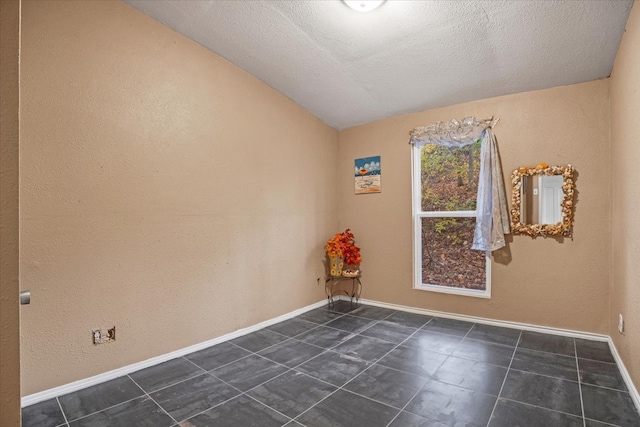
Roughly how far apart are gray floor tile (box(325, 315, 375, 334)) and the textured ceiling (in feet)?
8.40

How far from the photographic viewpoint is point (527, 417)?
1874 millimetres

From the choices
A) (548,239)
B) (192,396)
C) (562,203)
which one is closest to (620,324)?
(548,239)

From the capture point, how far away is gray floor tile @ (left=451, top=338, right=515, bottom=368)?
2.61m

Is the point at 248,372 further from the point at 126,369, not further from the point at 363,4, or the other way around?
the point at 363,4

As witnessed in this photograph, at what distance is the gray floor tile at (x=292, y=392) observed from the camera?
79.1 inches

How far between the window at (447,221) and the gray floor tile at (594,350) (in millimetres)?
863

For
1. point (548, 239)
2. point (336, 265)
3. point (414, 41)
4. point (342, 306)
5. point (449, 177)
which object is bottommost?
point (342, 306)

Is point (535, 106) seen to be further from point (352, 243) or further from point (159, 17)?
point (159, 17)

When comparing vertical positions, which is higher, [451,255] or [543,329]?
[451,255]

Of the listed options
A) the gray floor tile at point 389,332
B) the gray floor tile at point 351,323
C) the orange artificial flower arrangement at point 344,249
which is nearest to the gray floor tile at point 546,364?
the gray floor tile at point 389,332

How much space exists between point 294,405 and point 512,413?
Answer: 1.31m

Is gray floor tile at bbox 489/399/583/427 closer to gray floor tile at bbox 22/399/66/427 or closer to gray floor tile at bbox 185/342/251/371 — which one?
gray floor tile at bbox 185/342/251/371

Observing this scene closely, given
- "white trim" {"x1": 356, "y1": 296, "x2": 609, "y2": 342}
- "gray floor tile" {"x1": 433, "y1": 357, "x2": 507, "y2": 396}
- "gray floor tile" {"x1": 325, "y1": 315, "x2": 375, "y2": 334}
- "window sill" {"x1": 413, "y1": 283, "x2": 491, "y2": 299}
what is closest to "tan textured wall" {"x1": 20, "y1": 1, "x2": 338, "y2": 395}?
Result: "gray floor tile" {"x1": 325, "y1": 315, "x2": 375, "y2": 334}

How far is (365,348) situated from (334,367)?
471 millimetres
